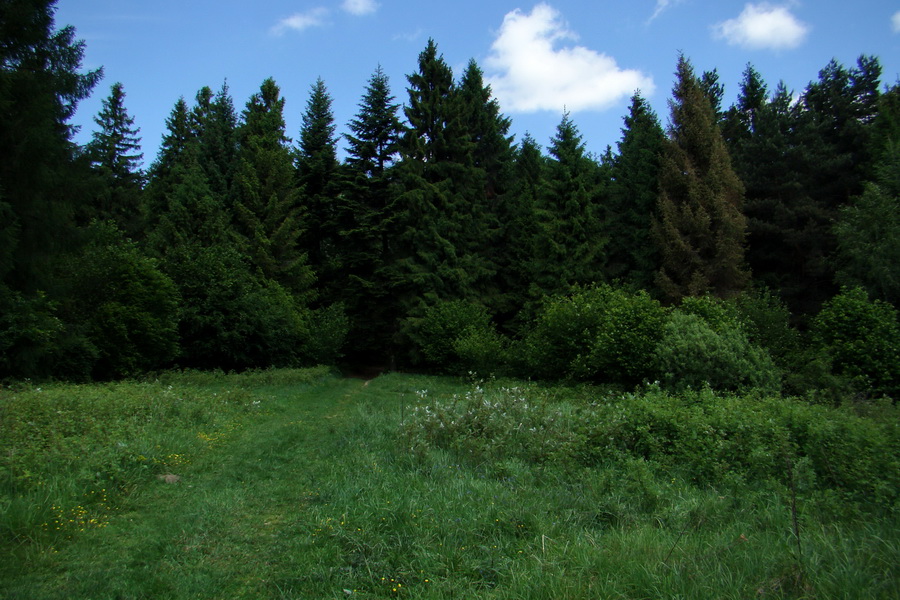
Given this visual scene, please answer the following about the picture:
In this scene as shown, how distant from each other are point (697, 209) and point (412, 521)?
25.2 meters

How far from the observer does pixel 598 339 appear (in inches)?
644

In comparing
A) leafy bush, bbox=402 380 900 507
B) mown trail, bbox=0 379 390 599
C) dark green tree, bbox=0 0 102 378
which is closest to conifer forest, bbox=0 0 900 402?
dark green tree, bbox=0 0 102 378

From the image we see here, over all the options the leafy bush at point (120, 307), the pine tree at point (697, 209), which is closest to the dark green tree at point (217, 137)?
the leafy bush at point (120, 307)

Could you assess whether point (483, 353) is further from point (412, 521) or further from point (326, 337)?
point (412, 521)

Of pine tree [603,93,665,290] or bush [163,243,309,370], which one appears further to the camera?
pine tree [603,93,665,290]

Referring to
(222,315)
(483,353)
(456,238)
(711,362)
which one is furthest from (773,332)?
(222,315)

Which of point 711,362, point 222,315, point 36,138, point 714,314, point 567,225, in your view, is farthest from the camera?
point 567,225

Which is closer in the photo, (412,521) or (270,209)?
(412,521)

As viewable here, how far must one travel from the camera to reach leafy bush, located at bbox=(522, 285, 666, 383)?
15.6 metres

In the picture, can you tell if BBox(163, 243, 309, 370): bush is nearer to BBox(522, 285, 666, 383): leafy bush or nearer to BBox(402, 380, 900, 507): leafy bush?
BBox(522, 285, 666, 383): leafy bush

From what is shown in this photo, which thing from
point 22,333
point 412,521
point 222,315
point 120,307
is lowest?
point 412,521

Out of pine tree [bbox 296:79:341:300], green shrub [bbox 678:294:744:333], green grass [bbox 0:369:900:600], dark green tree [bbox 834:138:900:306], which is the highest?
pine tree [bbox 296:79:341:300]

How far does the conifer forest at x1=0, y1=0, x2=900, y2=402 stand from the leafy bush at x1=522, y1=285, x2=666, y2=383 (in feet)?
0.32

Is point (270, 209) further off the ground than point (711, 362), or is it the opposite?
point (270, 209)
